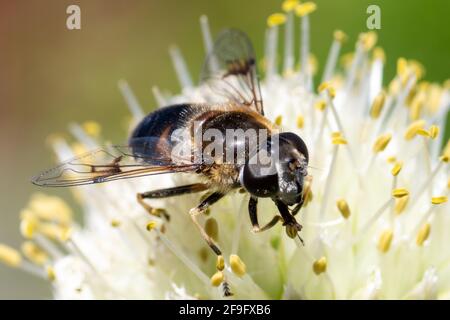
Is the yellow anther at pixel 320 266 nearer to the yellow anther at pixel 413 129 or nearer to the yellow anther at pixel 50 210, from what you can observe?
the yellow anther at pixel 413 129

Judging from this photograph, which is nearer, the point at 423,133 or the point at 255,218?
the point at 255,218

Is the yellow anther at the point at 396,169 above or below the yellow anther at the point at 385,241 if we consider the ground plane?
above

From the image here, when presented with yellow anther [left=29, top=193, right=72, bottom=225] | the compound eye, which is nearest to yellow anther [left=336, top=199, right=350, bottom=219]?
the compound eye

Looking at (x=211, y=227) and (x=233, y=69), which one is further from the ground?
(x=233, y=69)

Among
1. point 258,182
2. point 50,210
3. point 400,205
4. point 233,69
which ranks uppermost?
point 233,69

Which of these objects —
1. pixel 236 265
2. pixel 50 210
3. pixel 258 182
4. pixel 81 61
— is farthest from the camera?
pixel 81 61

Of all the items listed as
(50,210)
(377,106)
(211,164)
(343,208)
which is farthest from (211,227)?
(50,210)

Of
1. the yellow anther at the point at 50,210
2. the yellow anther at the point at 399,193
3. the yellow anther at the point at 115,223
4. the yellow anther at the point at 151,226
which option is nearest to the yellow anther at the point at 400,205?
the yellow anther at the point at 399,193

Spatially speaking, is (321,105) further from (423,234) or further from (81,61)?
(81,61)
